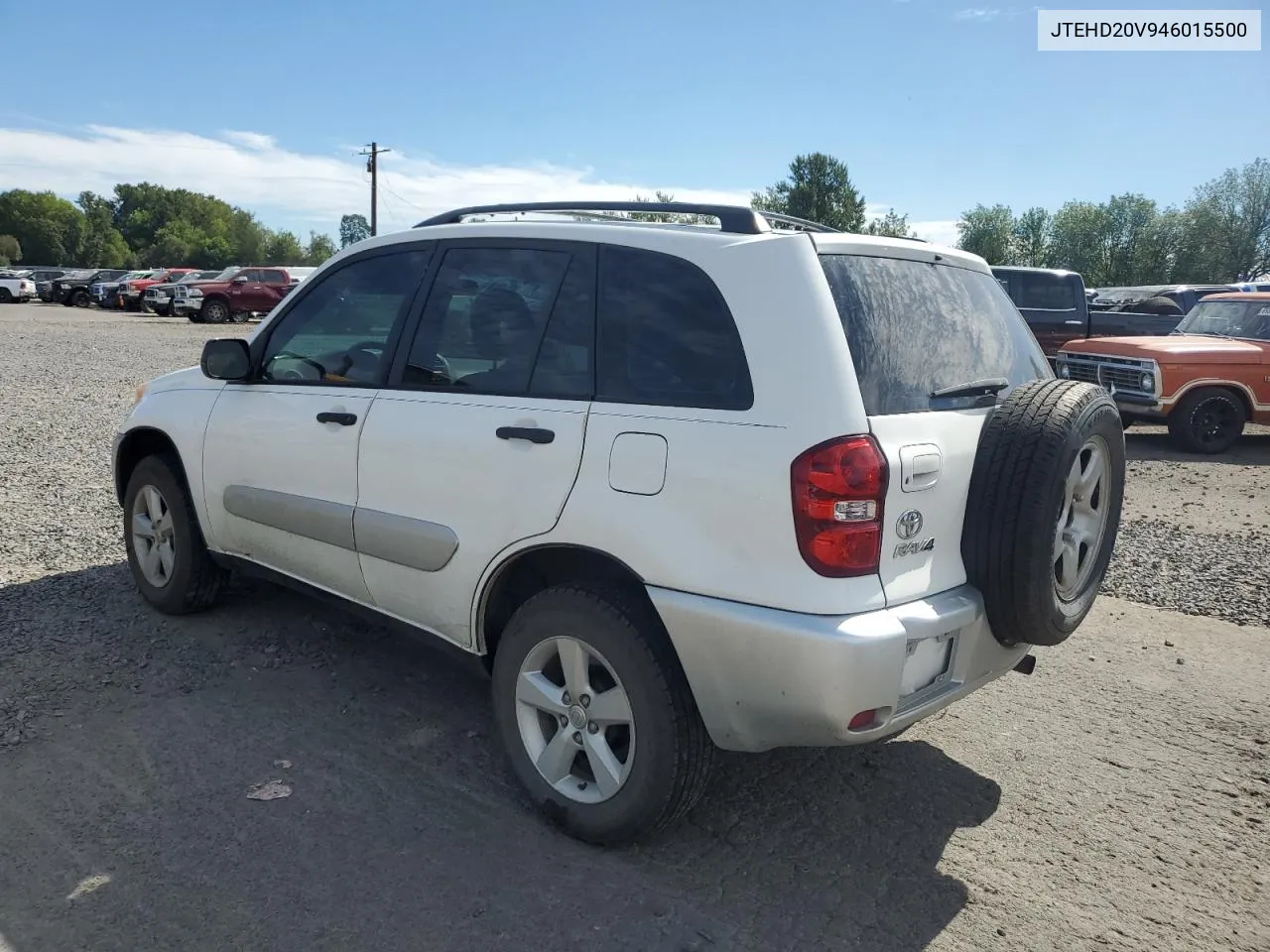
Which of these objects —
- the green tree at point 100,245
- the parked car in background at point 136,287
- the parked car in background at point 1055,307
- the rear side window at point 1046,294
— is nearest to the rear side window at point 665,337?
the parked car in background at point 1055,307

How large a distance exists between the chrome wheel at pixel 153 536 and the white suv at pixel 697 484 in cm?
142

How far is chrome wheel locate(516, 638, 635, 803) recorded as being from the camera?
294 cm

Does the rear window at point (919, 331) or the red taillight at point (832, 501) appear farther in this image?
the rear window at point (919, 331)

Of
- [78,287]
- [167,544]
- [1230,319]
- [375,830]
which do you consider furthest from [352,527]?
[78,287]

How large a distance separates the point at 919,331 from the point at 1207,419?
9867 millimetres

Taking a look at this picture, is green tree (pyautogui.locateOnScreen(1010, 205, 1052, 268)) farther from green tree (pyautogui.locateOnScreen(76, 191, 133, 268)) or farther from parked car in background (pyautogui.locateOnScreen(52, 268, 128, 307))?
green tree (pyautogui.locateOnScreen(76, 191, 133, 268))

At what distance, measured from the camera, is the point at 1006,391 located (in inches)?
126

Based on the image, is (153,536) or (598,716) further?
(153,536)

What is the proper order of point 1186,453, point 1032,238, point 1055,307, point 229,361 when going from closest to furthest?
point 229,361 < point 1186,453 < point 1055,307 < point 1032,238

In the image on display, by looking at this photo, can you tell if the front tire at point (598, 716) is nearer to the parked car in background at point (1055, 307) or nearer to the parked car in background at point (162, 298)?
the parked car in background at point (1055, 307)

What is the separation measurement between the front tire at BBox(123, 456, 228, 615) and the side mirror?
776mm

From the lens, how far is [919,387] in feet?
9.39

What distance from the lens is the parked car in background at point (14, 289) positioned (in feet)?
149

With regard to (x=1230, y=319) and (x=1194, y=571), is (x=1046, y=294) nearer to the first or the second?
(x=1230, y=319)
